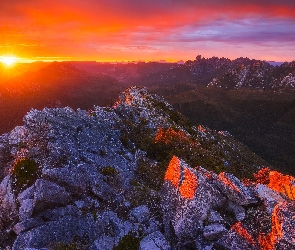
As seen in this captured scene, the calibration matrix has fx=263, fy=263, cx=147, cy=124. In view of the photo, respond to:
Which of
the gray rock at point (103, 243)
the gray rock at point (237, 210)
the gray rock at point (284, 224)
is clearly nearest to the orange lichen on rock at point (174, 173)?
the gray rock at point (237, 210)

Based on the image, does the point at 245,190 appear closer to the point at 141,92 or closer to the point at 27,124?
the point at 27,124

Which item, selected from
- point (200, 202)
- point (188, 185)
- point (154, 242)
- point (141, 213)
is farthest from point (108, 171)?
point (200, 202)

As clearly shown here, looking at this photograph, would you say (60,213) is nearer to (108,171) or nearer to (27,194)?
(27,194)

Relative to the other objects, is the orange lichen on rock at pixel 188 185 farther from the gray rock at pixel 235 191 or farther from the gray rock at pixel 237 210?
the gray rock at pixel 237 210

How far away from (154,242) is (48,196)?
21.3 feet

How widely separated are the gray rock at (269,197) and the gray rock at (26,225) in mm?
12669

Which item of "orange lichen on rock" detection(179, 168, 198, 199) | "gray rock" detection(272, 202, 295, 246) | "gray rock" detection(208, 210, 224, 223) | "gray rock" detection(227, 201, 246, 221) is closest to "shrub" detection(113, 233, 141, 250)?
"orange lichen on rock" detection(179, 168, 198, 199)

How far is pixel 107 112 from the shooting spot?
37.3m

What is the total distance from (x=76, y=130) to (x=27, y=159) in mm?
8170

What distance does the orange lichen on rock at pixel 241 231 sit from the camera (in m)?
13.1

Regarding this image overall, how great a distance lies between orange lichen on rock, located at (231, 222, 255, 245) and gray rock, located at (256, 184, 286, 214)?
2.04 m

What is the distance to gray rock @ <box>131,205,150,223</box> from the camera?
52.0ft

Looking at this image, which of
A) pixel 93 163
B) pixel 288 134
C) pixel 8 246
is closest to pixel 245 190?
pixel 93 163

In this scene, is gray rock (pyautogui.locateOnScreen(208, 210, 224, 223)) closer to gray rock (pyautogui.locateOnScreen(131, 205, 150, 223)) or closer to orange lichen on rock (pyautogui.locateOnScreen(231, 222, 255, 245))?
orange lichen on rock (pyautogui.locateOnScreen(231, 222, 255, 245))
